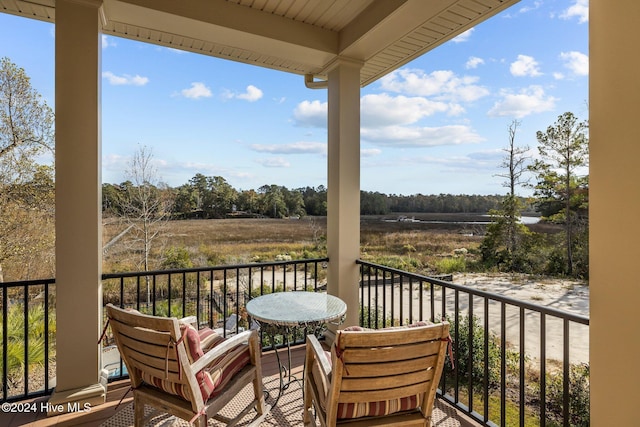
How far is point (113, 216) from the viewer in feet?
21.5

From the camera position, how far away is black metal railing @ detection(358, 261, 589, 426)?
2.01 meters

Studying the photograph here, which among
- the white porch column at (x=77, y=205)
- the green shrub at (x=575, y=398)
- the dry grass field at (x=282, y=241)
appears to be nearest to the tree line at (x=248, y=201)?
the dry grass field at (x=282, y=241)

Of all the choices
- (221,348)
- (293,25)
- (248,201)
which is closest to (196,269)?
(221,348)

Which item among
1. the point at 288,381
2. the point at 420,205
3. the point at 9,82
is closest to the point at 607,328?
the point at 288,381

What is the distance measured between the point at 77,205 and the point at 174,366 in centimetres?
143

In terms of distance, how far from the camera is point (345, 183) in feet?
10.4

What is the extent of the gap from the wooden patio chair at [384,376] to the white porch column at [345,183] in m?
1.72

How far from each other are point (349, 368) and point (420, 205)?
5.35 m

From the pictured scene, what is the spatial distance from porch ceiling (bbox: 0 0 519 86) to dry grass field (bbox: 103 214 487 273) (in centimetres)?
355

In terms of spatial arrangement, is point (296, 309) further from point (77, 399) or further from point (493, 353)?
point (493, 353)

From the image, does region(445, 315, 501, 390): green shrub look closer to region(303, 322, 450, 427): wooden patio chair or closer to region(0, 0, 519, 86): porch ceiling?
region(303, 322, 450, 427): wooden patio chair

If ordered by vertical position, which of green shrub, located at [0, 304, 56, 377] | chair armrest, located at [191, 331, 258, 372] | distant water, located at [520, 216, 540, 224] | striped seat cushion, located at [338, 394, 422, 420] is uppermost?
distant water, located at [520, 216, 540, 224]

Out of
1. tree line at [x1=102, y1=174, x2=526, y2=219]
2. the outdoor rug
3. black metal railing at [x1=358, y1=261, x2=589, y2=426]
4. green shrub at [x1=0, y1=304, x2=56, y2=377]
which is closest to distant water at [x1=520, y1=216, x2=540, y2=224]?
tree line at [x1=102, y1=174, x2=526, y2=219]

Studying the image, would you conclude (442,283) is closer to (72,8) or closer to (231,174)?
(72,8)
